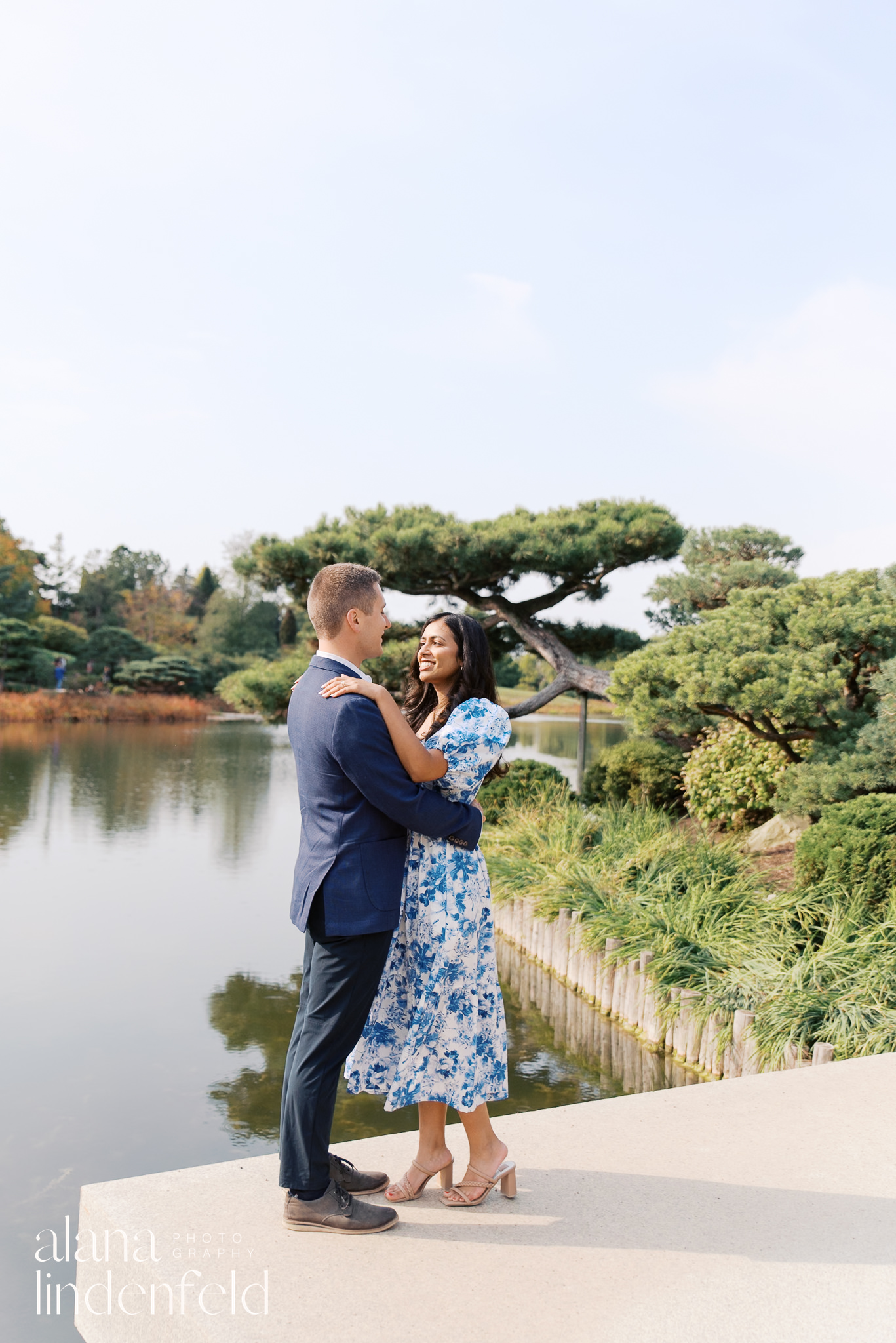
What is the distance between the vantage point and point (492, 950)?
2213mm

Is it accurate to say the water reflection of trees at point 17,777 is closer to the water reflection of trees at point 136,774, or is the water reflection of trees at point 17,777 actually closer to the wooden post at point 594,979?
the water reflection of trees at point 136,774

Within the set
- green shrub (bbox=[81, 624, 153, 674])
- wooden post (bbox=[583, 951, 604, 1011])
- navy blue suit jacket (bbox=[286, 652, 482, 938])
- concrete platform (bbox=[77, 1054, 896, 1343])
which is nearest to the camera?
concrete platform (bbox=[77, 1054, 896, 1343])

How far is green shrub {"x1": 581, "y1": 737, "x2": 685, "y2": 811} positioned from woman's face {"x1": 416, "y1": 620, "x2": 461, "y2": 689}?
6.28m

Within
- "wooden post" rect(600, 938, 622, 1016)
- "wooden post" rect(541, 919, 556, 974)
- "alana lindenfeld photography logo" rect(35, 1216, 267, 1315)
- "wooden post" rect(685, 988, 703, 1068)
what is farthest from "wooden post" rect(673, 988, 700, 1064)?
"alana lindenfeld photography logo" rect(35, 1216, 267, 1315)

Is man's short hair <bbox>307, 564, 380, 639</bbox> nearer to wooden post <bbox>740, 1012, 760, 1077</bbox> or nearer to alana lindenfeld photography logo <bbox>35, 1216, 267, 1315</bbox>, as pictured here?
alana lindenfeld photography logo <bbox>35, 1216, 267, 1315</bbox>

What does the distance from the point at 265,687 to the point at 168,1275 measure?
7341 mm

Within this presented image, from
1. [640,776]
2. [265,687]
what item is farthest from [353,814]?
[265,687]

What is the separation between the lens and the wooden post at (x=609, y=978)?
502 centimetres

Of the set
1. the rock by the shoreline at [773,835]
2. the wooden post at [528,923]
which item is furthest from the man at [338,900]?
the rock by the shoreline at [773,835]

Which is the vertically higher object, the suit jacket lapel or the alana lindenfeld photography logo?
the suit jacket lapel

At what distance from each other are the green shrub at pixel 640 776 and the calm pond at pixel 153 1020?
9.15 ft

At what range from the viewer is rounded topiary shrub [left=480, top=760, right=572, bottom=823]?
26.6 ft

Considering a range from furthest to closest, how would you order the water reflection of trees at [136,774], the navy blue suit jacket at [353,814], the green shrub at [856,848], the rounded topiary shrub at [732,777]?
the water reflection of trees at [136,774] → the rounded topiary shrub at [732,777] → the green shrub at [856,848] → the navy blue suit jacket at [353,814]

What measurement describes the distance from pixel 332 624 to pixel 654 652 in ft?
15.3
